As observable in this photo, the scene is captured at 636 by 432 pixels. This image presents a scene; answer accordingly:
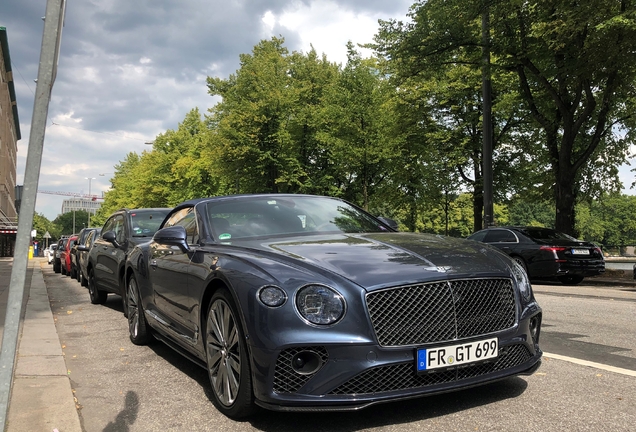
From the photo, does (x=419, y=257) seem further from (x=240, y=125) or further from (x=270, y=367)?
(x=240, y=125)

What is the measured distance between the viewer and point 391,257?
366cm

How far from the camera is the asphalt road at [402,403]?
3420 mm

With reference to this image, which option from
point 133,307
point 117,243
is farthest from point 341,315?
point 117,243

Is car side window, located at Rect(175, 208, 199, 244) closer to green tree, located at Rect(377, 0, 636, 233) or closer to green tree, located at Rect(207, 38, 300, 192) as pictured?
green tree, located at Rect(377, 0, 636, 233)

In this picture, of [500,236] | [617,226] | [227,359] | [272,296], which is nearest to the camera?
[272,296]

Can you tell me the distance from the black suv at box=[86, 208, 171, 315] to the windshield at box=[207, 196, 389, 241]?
417 centimetres

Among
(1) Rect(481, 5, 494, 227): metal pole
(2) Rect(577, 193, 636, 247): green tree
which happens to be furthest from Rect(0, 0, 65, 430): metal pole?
(2) Rect(577, 193, 636, 247): green tree

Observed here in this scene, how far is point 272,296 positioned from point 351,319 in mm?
462

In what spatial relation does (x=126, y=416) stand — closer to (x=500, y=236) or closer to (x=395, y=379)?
(x=395, y=379)

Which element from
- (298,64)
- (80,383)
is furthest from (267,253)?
(298,64)

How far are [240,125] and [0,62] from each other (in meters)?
48.0

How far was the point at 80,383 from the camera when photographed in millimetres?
4832

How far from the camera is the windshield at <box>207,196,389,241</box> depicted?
467 centimetres

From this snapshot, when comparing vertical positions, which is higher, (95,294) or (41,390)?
(95,294)
